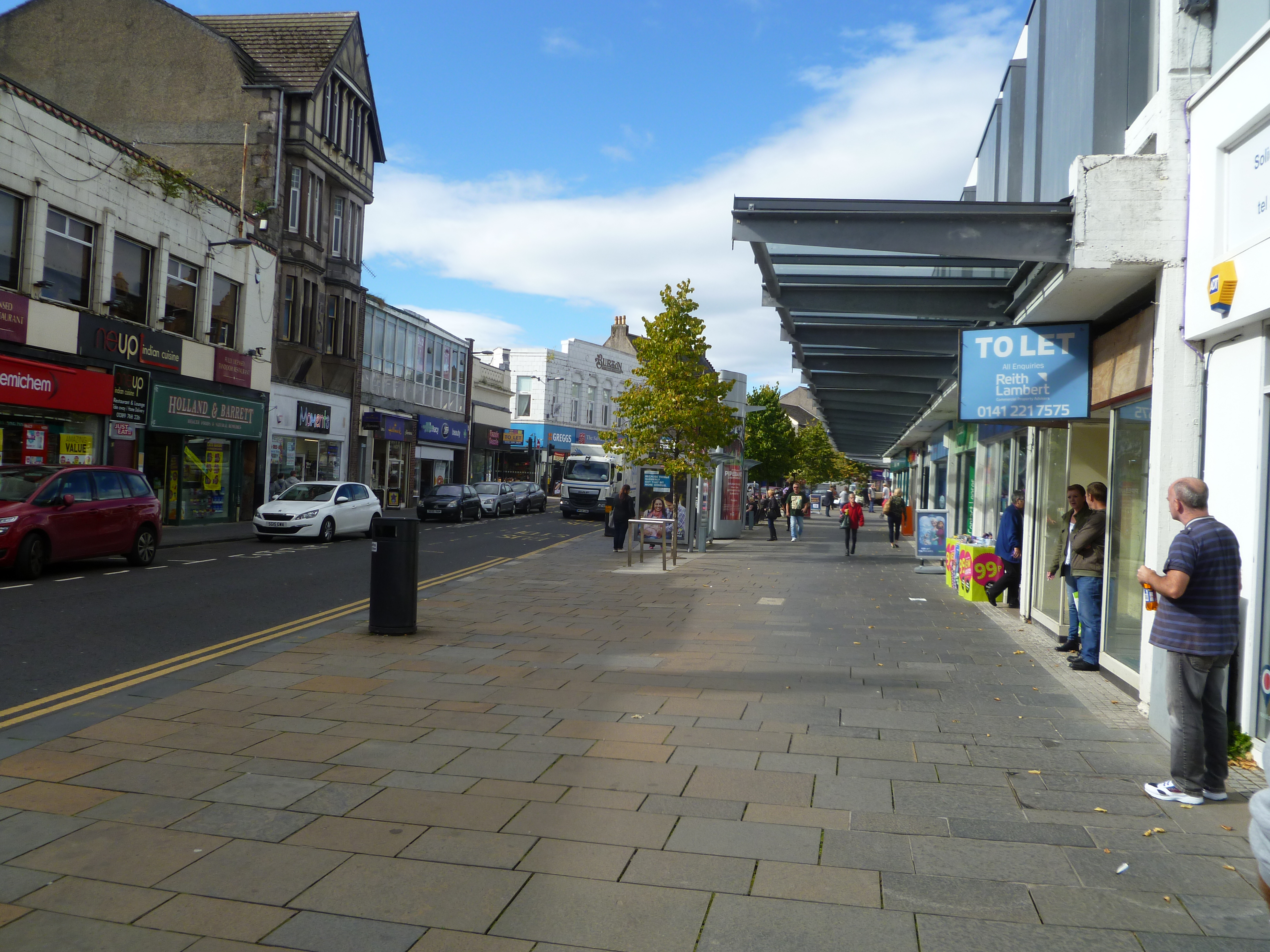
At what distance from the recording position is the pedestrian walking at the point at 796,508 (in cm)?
2912

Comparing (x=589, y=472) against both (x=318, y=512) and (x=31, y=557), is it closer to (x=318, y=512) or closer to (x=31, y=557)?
(x=318, y=512)

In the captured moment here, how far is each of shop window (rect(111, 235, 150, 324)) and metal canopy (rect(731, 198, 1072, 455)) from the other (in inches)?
638

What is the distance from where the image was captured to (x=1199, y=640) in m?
5.02

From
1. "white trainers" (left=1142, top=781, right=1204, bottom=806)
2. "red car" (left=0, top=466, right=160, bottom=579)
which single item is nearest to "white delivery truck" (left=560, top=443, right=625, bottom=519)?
"red car" (left=0, top=466, right=160, bottom=579)

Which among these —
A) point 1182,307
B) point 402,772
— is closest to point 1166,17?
point 1182,307

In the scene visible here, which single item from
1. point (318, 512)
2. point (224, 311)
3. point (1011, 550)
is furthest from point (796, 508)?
point (224, 311)

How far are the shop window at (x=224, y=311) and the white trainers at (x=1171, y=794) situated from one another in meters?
26.7

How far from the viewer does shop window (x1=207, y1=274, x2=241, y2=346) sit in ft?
90.7

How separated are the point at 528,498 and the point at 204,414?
18.7 m

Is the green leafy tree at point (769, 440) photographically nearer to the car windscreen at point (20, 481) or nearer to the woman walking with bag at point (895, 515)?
the woman walking with bag at point (895, 515)

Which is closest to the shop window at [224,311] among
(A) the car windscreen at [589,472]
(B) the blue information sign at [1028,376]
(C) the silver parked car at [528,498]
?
(A) the car windscreen at [589,472]

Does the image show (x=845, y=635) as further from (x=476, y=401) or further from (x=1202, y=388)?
(x=476, y=401)

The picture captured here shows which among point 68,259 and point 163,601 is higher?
point 68,259

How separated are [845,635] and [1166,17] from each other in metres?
6.21
